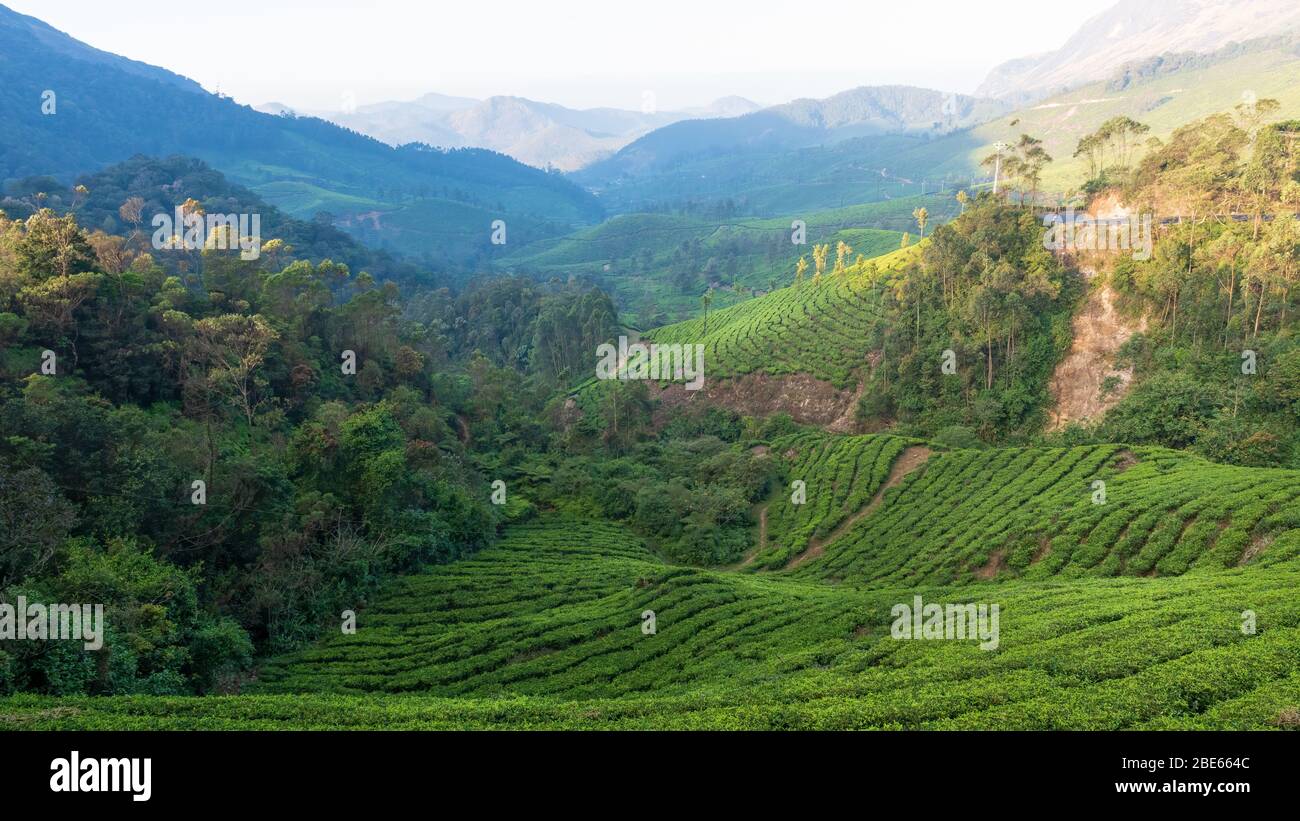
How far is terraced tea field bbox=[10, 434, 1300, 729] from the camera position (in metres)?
13.4

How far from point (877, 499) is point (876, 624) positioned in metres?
18.4

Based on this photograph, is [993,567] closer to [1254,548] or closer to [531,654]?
[1254,548]

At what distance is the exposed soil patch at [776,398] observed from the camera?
196ft

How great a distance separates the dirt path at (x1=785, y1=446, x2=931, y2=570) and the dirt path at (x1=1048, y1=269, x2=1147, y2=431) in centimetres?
1178

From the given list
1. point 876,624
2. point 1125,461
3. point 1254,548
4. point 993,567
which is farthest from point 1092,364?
point 876,624

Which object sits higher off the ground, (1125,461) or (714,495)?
(1125,461)

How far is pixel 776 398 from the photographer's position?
63.3 metres

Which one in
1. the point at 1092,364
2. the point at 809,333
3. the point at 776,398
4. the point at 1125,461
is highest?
the point at 809,333

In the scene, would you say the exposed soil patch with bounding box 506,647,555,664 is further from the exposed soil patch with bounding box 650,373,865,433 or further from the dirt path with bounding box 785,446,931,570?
the exposed soil patch with bounding box 650,373,865,433

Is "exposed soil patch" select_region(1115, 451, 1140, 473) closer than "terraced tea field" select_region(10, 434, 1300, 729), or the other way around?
"terraced tea field" select_region(10, 434, 1300, 729)

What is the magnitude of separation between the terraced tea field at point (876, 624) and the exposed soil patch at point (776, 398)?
17480 mm

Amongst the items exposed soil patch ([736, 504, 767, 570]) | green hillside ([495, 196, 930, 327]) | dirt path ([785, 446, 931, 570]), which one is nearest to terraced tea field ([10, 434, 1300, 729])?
dirt path ([785, 446, 931, 570])
